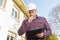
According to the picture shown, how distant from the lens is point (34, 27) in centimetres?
171

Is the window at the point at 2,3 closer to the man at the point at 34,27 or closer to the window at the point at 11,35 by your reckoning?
the window at the point at 11,35

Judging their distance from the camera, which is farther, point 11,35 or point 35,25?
point 11,35

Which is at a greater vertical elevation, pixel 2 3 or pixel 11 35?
pixel 2 3

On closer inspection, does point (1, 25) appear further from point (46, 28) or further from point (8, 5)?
point (46, 28)

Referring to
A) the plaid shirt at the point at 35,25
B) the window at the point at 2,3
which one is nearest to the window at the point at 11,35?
the window at the point at 2,3

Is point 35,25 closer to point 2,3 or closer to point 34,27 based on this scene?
point 34,27

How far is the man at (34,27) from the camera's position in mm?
1710

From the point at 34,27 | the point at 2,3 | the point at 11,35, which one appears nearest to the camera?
the point at 34,27

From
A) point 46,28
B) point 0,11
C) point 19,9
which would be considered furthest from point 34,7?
point 19,9

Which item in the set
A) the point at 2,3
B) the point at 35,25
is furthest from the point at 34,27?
the point at 2,3

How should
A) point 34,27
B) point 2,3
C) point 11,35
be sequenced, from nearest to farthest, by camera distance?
1. point 34,27
2. point 2,3
3. point 11,35

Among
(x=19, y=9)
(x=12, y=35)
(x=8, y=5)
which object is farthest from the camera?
(x=19, y=9)

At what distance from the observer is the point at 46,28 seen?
5.90 feet

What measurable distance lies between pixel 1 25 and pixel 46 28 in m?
6.98
